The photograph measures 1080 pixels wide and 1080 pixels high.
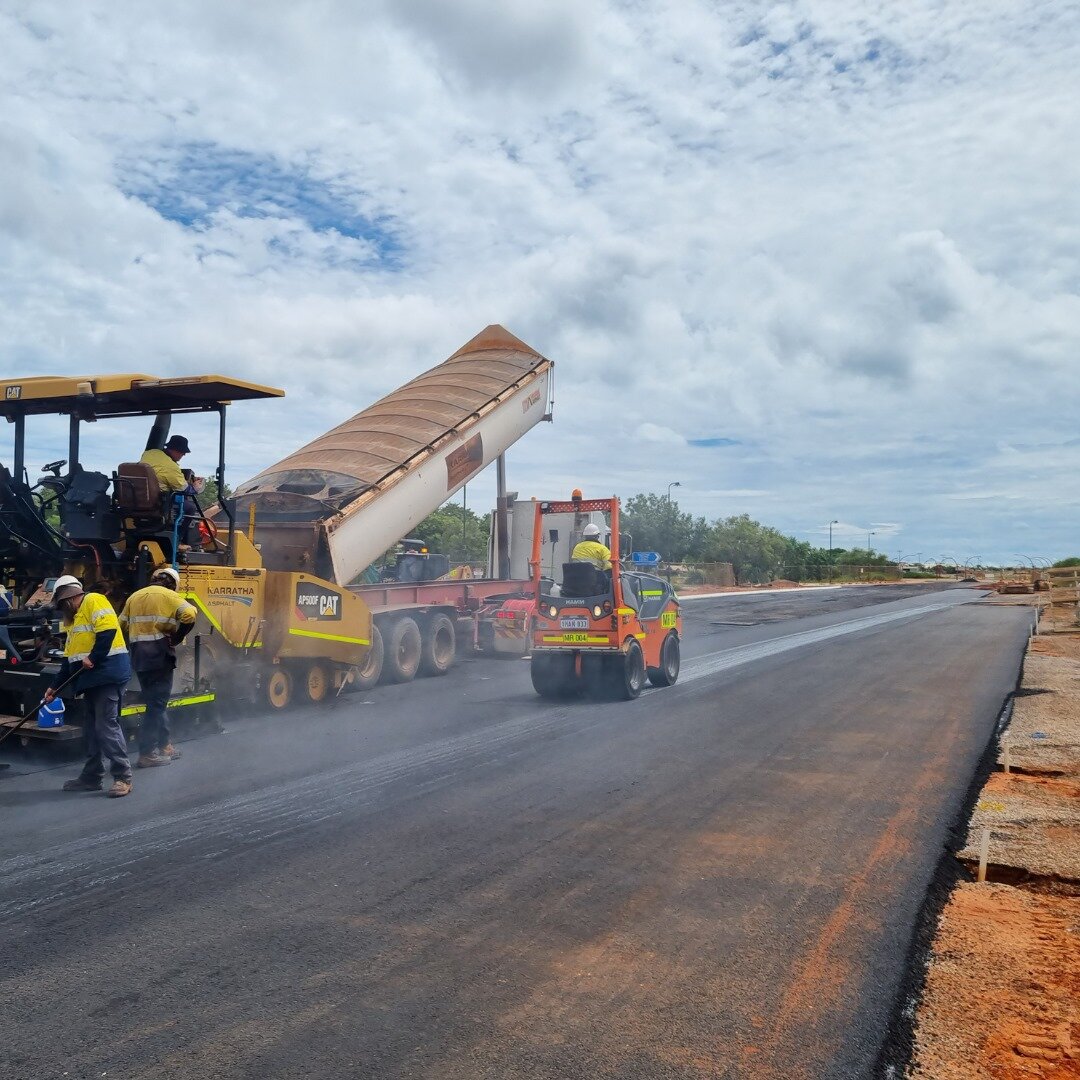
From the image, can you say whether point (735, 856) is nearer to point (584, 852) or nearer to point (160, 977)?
point (584, 852)

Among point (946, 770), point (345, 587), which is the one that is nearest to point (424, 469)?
point (345, 587)

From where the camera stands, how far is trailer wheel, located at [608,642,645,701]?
38.7 ft

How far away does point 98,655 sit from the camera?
735 centimetres

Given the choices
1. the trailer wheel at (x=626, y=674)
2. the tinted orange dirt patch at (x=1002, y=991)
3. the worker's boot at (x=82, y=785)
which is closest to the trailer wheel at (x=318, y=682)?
the trailer wheel at (x=626, y=674)

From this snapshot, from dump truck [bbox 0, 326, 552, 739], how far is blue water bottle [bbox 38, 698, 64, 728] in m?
0.09

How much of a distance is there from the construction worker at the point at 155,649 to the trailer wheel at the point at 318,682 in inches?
127

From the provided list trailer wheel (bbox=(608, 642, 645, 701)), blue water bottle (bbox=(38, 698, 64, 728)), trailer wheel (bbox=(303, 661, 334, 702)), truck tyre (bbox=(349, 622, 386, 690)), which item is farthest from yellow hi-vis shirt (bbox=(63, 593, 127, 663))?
trailer wheel (bbox=(608, 642, 645, 701))

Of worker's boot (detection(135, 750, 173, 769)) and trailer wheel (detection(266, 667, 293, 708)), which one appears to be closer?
worker's boot (detection(135, 750, 173, 769))

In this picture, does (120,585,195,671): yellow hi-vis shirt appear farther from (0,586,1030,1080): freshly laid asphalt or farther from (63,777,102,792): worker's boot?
(63,777,102,792): worker's boot

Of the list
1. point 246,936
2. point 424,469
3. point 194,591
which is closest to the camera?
point 246,936

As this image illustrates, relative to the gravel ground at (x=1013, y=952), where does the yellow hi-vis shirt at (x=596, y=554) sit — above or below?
above

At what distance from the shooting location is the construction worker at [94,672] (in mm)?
7273

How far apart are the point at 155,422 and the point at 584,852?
6.47m

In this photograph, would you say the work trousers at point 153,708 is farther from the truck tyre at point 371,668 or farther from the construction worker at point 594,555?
the construction worker at point 594,555
